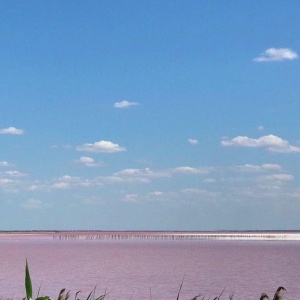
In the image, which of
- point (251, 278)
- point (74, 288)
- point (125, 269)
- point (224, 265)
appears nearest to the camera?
point (74, 288)

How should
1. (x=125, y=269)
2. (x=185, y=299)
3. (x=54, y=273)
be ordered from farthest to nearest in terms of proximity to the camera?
(x=125, y=269)
(x=54, y=273)
(x=185, y=299)

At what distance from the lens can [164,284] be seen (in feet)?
105

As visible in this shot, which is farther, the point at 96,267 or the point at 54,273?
the point at 96,267

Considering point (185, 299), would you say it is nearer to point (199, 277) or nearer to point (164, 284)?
point (164, 284)

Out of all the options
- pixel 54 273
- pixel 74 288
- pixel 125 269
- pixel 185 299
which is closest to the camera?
pixel 185 299

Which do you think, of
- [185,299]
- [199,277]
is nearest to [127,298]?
[185,299]

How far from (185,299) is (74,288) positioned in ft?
24.0

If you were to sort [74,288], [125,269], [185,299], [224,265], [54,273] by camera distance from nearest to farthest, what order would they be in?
[185,299] → [74,288] → [54,273] → [125,269] → [224,265]

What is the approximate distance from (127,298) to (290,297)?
20.5 feet

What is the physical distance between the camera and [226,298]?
83.9 feet

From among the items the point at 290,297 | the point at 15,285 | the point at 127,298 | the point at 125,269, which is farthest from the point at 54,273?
the point at 290,297

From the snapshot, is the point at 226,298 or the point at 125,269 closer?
the point at 226,298

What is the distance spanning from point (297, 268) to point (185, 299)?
2143cm

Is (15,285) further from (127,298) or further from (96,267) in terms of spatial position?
(96,267)
